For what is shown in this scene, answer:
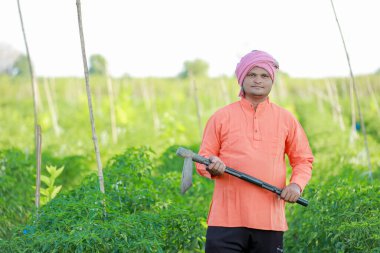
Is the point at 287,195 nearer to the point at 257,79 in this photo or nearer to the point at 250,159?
the point at 250,159

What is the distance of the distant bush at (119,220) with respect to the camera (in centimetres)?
298

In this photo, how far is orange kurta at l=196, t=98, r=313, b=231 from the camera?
272 cm

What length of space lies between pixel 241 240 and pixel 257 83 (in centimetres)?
75

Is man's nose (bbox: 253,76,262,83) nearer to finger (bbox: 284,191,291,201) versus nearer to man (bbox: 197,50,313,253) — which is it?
man (bbox: 197,50,313,253)

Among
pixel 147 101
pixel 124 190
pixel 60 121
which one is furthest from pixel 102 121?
pixel 124 190

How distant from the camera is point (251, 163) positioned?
274 centimetres

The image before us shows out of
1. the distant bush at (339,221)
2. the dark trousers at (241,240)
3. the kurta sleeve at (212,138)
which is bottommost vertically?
the distant bush at (339,221)

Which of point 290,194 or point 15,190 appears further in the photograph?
point 15,190

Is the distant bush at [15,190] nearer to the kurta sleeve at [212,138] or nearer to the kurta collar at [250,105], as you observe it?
the kurta sleeve at [212,138]

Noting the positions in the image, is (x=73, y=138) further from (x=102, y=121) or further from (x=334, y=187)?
(x=334, y=187)

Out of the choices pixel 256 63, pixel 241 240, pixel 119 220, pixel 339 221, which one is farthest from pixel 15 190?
pixel 256 63

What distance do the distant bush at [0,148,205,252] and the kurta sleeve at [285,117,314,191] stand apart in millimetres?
841

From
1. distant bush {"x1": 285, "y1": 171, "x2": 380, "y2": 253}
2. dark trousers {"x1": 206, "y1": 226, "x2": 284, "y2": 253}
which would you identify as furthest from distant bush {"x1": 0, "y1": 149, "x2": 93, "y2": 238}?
dark trousers {"x1": 206, "y1": 226, "x2": 284, "y2": 253}

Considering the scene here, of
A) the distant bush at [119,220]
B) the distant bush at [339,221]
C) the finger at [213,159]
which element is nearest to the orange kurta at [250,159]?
the finger at [213,159]
